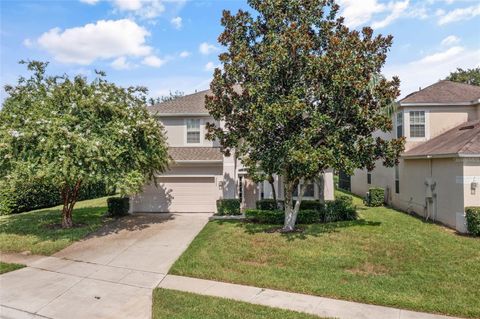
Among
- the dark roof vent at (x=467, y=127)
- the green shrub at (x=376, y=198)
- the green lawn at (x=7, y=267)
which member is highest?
the dark roof vent at (x=467, y=127)

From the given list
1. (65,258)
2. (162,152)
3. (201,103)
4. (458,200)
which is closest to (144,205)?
(162,152)

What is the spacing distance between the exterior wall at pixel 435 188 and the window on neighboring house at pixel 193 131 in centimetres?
1117

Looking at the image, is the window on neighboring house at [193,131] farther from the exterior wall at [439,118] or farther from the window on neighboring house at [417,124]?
the window on neighboring house at [417,124]

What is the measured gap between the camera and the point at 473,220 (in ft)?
39.3

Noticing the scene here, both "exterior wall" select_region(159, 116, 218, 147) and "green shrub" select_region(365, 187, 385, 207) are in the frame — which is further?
"green shrub" select_region(365, 187, 385, 207)

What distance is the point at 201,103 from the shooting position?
1983cm

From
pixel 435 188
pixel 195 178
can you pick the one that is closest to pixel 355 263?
pixel 435 188

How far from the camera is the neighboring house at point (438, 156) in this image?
12852mm

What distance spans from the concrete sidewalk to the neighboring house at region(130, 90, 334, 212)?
374 inches

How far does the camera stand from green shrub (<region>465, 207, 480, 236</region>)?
39.1 ft

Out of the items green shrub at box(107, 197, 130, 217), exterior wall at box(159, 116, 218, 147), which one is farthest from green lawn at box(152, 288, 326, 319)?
exterior wall at box(159, 116, 218, 147)

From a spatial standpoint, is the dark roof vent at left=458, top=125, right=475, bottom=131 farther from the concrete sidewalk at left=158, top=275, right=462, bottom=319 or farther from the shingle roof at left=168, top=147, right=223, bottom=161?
the concrete sidewalk at left=158, top=275, right=462, bottom=319

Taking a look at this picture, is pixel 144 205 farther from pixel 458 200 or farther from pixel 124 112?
pixel 458 200

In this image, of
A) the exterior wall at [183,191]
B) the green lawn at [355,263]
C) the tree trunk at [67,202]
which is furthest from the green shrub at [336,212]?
the tree trunk at [67,202]
